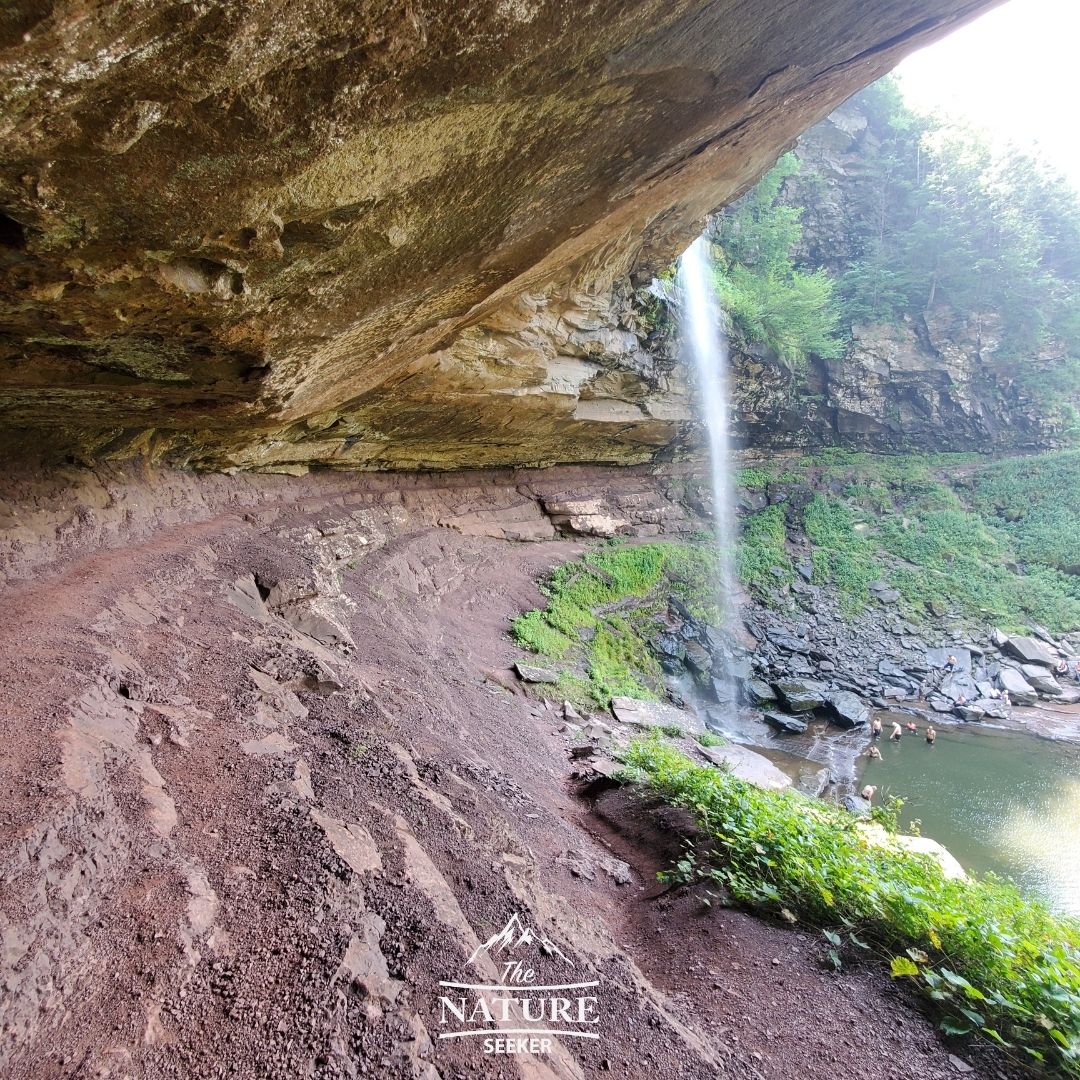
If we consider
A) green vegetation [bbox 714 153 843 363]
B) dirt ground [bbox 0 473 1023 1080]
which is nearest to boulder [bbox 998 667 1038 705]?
green vegetation [bbox 714 153 843 363]

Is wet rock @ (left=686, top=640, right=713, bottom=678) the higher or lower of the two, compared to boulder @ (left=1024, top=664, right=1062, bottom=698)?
lower

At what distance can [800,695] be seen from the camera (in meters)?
11.9

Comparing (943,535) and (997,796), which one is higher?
(943,535)

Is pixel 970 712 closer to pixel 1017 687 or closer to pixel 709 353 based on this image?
pixel 1017 687

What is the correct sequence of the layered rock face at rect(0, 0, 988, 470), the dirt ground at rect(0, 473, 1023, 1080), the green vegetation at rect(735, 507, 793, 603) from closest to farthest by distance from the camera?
the layered rock face at rect(0, 0, 988, 470) → the dirt ground at rect(0, 473, 1023, 1080) → the green vegetation at rect(735, 507, 793, 603)

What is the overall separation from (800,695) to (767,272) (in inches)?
466

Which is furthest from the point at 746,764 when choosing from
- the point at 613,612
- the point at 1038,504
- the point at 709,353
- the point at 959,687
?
the point at 1038,504

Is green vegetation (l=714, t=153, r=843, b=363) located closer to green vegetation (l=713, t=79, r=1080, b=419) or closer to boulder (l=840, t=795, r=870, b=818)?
green vegetation (l=713, t=79, r=1080, b=419)

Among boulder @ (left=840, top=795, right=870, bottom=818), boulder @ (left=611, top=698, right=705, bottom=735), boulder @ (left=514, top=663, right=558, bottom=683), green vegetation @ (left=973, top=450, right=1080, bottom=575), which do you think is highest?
green vegetation @ (left=973, top=450, right=1080, bottom=575)

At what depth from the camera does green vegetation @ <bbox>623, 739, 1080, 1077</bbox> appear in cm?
285

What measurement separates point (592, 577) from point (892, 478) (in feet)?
42.0

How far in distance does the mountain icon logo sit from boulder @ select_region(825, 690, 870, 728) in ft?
33.7

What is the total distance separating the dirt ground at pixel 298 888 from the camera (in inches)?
84.9

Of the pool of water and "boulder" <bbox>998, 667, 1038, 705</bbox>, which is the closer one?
the pool of water
